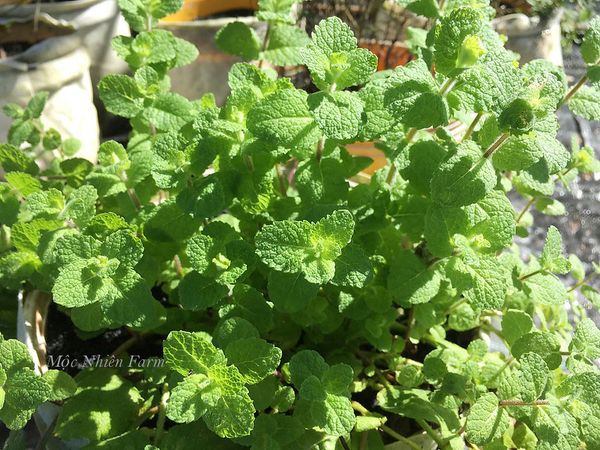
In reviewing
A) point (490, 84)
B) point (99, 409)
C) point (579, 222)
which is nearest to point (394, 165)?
point (490, 84)

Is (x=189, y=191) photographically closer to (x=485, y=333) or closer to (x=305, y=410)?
(x=305, y=410)

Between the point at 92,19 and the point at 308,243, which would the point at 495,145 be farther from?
the point at 92,19

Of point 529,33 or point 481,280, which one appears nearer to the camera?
point 481,280

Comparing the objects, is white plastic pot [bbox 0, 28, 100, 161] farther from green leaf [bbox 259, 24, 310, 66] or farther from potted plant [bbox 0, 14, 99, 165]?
green leaf [bbox 259, 24, 310, 66]

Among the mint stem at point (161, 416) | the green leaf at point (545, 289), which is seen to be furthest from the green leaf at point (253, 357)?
the green leaf at point (545, 289)

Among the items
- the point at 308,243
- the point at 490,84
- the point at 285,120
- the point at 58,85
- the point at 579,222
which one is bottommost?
the point at 579,222

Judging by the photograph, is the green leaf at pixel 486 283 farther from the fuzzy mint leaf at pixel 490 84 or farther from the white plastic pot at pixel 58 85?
the white plastic pot at pixel 58 85

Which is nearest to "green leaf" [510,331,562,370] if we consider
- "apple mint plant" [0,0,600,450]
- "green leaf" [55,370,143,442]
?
"apple mint plant" [0,0,600,450]

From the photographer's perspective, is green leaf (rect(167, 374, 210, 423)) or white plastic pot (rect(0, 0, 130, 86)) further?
white plastic pot (rect(0, 0, 130, 86))
